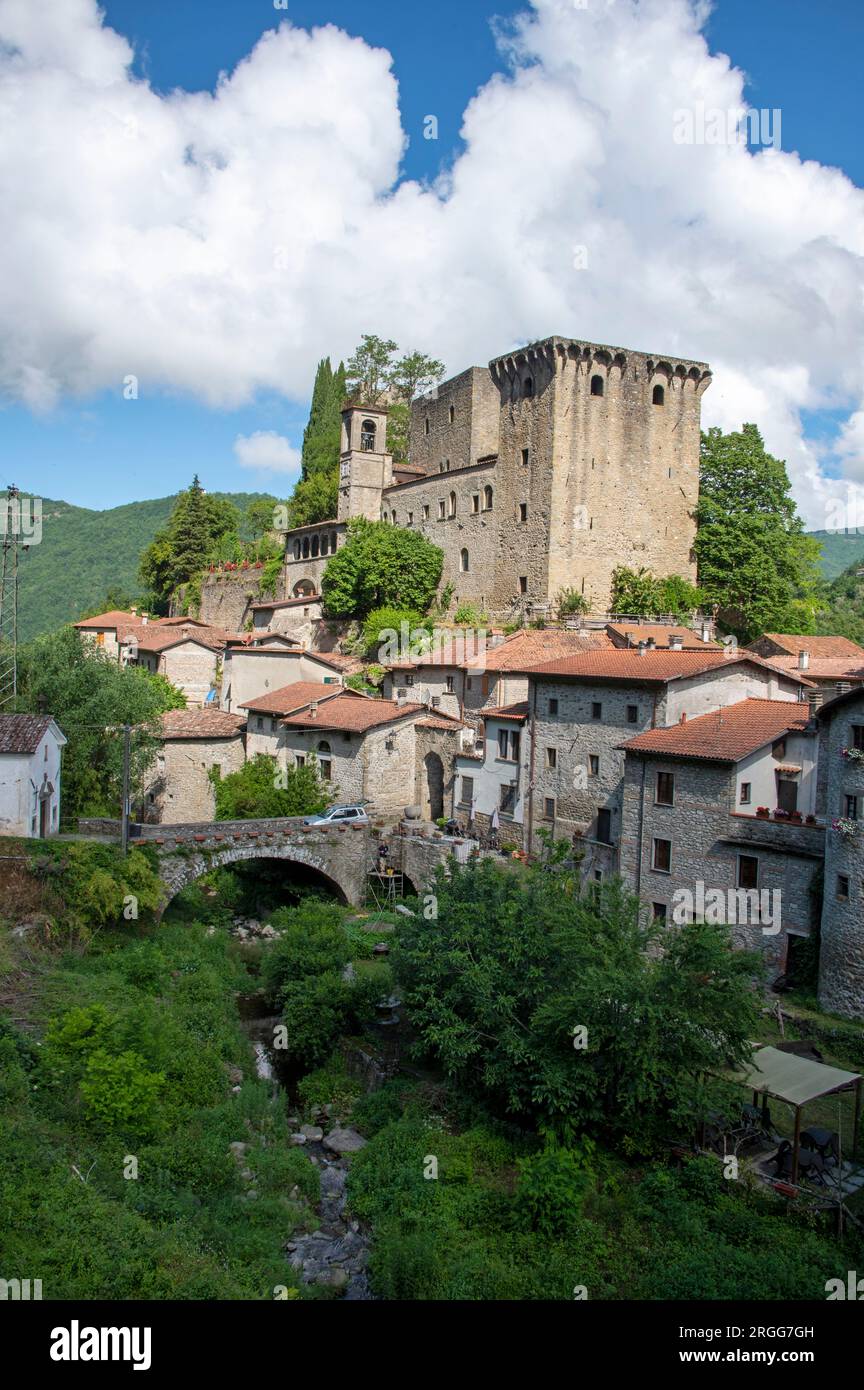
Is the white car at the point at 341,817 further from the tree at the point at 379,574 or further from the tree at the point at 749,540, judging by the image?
the tree at the point at 749,540

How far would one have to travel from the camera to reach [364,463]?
58.9m

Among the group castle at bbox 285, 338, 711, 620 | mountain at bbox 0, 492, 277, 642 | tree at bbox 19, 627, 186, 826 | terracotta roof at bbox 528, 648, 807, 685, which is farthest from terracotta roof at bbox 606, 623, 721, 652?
mountain at bbox 0, 492, 277, 642

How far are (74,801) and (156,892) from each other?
345 inches

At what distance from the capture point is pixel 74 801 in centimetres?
3419

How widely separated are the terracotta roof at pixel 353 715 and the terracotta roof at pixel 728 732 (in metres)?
11.2

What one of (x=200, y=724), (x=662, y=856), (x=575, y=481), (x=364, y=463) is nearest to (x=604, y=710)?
(x=662, y=856)

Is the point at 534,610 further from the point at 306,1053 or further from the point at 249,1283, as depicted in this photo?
the point at 249,1283

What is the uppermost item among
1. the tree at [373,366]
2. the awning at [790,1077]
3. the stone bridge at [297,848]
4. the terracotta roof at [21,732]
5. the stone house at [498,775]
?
the tree at [373,366]

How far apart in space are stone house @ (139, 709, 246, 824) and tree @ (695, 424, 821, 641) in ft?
79.2

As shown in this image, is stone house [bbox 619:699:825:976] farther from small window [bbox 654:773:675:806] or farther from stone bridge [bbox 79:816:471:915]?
stone bridge [bbox 79:816:471:915]

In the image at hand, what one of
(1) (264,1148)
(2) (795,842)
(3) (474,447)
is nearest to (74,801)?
(1) (264,1148)

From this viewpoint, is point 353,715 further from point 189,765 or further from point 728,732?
point 728,732

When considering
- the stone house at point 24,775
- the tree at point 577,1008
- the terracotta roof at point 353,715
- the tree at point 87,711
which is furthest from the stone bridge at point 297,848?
the tree at point 577,1008

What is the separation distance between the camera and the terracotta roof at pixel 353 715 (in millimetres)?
36500
